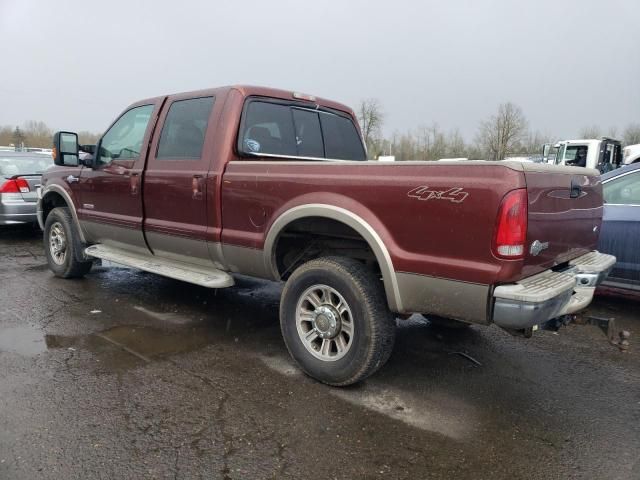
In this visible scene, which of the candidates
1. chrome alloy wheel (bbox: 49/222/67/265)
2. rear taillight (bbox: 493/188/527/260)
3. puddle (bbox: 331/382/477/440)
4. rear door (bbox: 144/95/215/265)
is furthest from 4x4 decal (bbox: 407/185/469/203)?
chrome alloy wheel (bbox: 49/222/67/265)

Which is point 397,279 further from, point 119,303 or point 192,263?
point 119,303

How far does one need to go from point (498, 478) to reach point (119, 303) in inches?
159

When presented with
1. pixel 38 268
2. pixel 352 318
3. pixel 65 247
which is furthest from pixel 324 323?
pixel 38 268

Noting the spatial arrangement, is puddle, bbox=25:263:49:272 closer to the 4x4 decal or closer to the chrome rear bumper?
the 4x4 decal

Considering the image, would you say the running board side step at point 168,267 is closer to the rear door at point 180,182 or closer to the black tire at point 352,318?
the rear door at point 180,182

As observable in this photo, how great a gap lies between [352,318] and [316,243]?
83 cm

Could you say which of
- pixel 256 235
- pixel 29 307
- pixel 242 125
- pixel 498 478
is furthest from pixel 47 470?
pixel 29 307

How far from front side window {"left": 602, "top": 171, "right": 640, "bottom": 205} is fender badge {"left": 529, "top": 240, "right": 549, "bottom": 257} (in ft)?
9.49

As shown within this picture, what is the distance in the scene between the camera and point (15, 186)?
8289mm

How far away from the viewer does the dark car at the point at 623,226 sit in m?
4.84

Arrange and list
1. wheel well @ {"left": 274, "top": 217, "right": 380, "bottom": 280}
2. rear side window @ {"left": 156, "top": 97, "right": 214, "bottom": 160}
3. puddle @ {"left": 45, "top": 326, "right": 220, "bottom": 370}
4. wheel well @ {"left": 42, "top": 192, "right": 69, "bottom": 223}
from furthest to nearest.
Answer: wheel well @ {"left": 42, "top": 192, "right": 69, "bottom": 223}
rear side window @ {"left": 156, "top": 97, "right": 214, "bottom": 160}
puddle @ {"left": 45, "top": 326, "right": 220, "bottom": 370}
wheel well @ {"left": 274, "top": 217, "right": 380, "bottom": 280}

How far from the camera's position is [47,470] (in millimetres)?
2428

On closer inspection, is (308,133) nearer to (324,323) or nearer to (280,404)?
(324,323)

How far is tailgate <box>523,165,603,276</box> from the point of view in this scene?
8.93 feet
